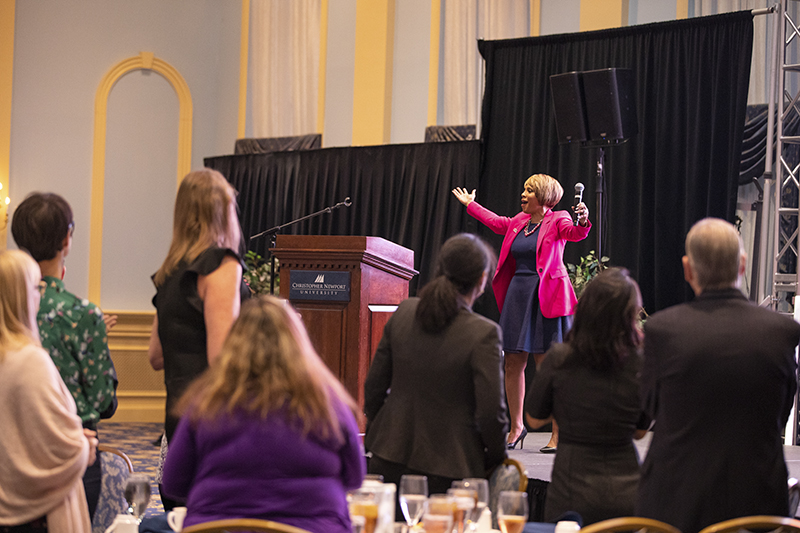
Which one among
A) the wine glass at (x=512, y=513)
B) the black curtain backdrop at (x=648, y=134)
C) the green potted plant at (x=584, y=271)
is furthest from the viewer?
the green potted plant at (x=584, y=271)

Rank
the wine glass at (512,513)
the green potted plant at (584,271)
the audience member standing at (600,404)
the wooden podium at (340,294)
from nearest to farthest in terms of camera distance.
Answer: the wine glass at (512,513), the audience member standing at (600,404), the wooden podium at (340,294), the green potted plant at (584,271)

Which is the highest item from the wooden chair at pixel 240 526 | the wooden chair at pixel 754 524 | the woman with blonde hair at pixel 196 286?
the woman with blonde hair at pixel 196 286

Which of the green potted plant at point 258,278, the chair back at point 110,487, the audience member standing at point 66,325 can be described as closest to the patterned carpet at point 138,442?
the green potted plant at point 258,278

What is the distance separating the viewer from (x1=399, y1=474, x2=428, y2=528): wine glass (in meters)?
1.92

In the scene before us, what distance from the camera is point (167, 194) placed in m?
9.91

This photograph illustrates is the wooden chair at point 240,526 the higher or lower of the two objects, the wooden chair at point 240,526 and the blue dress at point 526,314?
the lower

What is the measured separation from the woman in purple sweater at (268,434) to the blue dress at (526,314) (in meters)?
3.18

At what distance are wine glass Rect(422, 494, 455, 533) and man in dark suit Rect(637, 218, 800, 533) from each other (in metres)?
0.81

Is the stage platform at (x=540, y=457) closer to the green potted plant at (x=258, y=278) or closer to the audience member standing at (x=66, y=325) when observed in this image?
the audience member standing at (x=66, y=325)

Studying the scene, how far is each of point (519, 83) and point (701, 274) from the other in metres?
5.82

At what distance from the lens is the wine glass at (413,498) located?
1.92 metres

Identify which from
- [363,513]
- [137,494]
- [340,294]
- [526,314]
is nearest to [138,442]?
[340,294]

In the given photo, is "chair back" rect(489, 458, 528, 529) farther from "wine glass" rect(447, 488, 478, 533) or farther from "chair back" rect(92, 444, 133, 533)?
"chair back" rect(92, 444, 133, 533)

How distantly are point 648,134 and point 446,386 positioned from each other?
520cm
